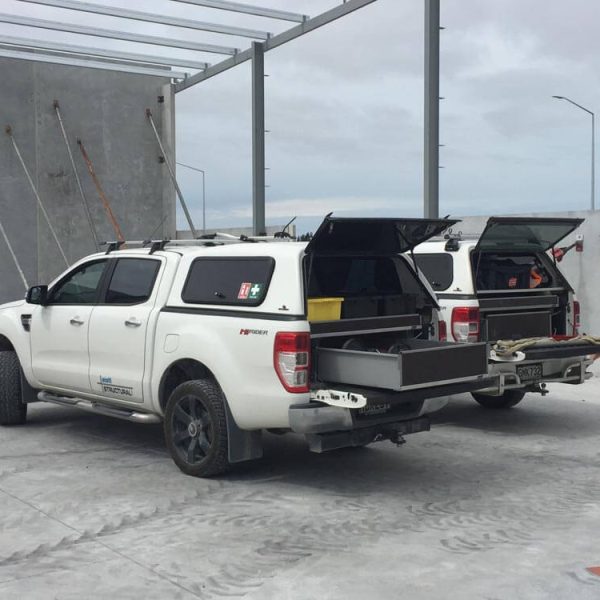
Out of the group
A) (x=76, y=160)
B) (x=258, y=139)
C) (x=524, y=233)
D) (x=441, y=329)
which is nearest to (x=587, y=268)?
(x=524, y=233)

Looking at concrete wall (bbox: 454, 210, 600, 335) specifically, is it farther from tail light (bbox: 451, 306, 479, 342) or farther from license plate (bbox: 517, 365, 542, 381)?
license plate (bbox: 517, 365, 542, 381)

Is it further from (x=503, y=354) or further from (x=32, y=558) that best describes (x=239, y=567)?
(x=503, y=354)

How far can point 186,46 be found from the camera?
17.6m

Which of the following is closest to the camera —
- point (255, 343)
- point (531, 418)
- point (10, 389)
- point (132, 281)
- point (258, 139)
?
point (255, 343)

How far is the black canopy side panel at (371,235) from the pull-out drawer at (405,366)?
Result: 883 millimetres

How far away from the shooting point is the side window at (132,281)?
767 centimetres

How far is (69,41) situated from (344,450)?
13062 millimetres

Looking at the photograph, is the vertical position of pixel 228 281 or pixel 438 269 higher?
pixel 438 269

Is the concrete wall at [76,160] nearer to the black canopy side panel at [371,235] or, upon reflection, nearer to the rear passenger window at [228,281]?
the rear passenger window at [228,281]

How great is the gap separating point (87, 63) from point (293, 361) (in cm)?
1553

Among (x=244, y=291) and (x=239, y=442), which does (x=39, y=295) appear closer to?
(x=244, y=291)

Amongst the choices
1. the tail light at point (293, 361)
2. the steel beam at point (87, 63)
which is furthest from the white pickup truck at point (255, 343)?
the steel beam at point (87, 63)

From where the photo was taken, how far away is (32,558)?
512 cm

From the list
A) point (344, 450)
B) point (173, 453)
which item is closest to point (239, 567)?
point (173, 453)
